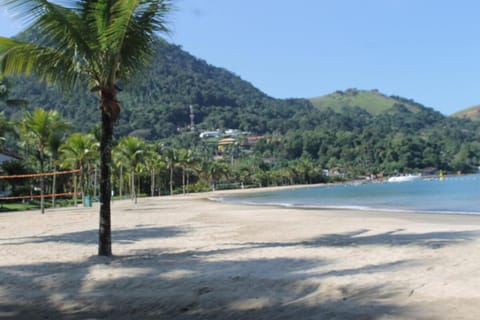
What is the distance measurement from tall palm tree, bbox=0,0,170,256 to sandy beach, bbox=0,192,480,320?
1476 millimetres

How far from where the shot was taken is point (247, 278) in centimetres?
702

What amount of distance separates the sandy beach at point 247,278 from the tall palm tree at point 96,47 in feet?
4.84

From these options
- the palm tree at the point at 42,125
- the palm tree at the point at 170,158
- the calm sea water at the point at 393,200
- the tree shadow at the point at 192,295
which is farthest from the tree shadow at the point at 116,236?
the palm tree at the point at 170,158

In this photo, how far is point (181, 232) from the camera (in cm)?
1383

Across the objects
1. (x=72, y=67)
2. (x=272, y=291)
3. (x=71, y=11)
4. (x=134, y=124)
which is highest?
(x=134, y=124)

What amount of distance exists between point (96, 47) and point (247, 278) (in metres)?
4.57

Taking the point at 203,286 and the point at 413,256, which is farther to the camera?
the point at 413,256

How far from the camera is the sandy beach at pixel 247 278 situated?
218 inches

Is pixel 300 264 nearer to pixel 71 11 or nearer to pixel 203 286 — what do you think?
pixel 203 286

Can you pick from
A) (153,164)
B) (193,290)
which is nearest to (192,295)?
(193,290)

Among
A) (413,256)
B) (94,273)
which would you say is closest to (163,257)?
(94,273)

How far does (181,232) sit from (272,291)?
307 inches

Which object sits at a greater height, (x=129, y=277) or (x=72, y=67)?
(x=72, y=67)

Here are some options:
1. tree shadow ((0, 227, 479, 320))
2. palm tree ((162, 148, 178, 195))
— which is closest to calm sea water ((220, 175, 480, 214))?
tree shadow ((0, 227, 479, 320))
